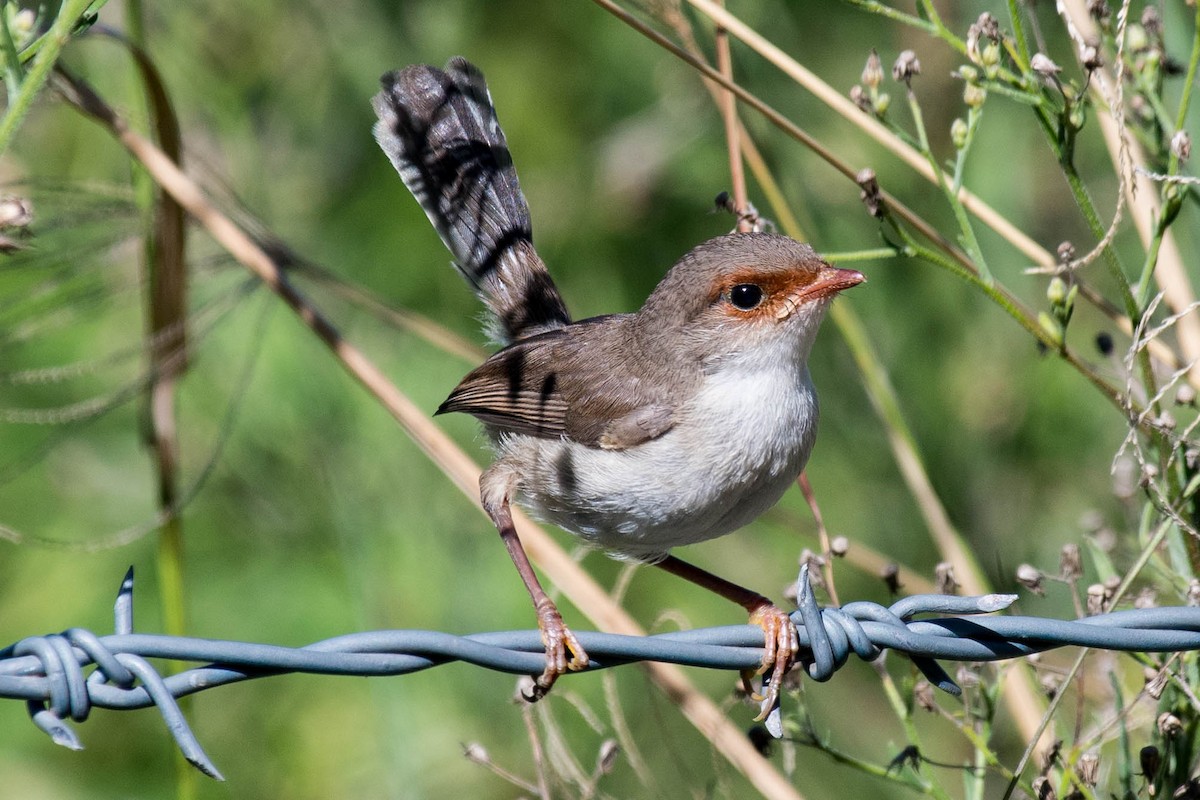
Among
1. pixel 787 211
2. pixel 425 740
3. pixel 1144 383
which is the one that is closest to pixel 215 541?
pixel 425 740

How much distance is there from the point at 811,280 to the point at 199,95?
324 centimetres

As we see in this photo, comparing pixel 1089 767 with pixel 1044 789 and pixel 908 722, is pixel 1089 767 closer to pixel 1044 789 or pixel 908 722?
pixel 1044 789

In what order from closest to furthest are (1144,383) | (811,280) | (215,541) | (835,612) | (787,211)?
(835,612), (1144,383), (811,280), (787,211), (215,541)

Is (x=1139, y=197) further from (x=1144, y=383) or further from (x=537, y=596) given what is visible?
(x=537, y=596)

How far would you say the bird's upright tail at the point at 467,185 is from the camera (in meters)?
3.81

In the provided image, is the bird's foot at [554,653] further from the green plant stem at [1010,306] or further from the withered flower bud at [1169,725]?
the withered flower bud at [1169,725]

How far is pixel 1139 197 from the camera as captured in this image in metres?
3.11

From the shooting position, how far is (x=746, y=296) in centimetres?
309

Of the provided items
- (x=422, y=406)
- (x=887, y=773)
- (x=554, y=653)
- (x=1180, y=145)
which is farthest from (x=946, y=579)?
(x=422, y=406)

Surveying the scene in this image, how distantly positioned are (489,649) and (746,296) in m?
1.38

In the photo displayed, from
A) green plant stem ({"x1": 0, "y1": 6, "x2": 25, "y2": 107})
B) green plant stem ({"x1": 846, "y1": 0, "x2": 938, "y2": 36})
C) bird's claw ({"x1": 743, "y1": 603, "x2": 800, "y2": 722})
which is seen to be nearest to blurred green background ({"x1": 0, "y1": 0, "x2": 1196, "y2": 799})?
bird's claw ({"x1": 743, "y1": 603, "x2": 800, "y2": 722})

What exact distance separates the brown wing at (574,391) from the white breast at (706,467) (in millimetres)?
69

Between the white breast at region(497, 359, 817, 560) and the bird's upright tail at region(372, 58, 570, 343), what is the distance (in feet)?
2.90

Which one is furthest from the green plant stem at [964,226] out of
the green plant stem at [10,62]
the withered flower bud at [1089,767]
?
the green plant stem at [10,62]
